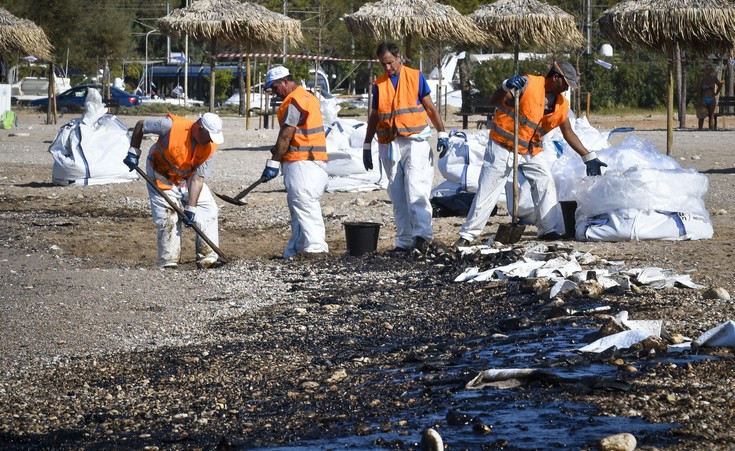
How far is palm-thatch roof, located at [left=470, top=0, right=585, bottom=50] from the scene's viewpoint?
21.8 metres

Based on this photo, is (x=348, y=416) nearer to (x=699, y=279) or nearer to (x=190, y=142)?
(x=699, y=279)

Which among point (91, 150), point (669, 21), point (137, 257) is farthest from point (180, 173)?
point (669, 21)

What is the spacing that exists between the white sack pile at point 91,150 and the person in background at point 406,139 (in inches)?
270

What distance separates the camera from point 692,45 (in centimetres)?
1744

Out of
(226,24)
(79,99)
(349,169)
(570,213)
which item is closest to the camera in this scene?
(570,213)

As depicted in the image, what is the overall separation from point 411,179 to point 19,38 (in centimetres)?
1879

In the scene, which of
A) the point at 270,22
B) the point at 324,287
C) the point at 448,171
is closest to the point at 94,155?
the point at 448,171

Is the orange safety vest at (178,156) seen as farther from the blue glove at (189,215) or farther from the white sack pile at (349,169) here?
the white sack pile at (349,169)

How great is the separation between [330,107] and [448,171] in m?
3.66

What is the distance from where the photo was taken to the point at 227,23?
23156mm

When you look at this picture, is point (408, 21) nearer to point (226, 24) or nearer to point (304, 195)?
point (226, 24)

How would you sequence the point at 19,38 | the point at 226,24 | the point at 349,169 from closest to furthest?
the point at 349,169, the point at 226,24, the point at 19,38

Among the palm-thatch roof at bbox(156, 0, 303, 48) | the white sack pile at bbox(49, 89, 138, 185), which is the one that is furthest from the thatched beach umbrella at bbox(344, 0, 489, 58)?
the white sack pile at bbox(49, 89, 138, 185)

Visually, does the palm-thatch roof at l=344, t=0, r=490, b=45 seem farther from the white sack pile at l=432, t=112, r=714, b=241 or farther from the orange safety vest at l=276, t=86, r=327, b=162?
the orange safety vest at l=276, t=86, r=327, b=162
